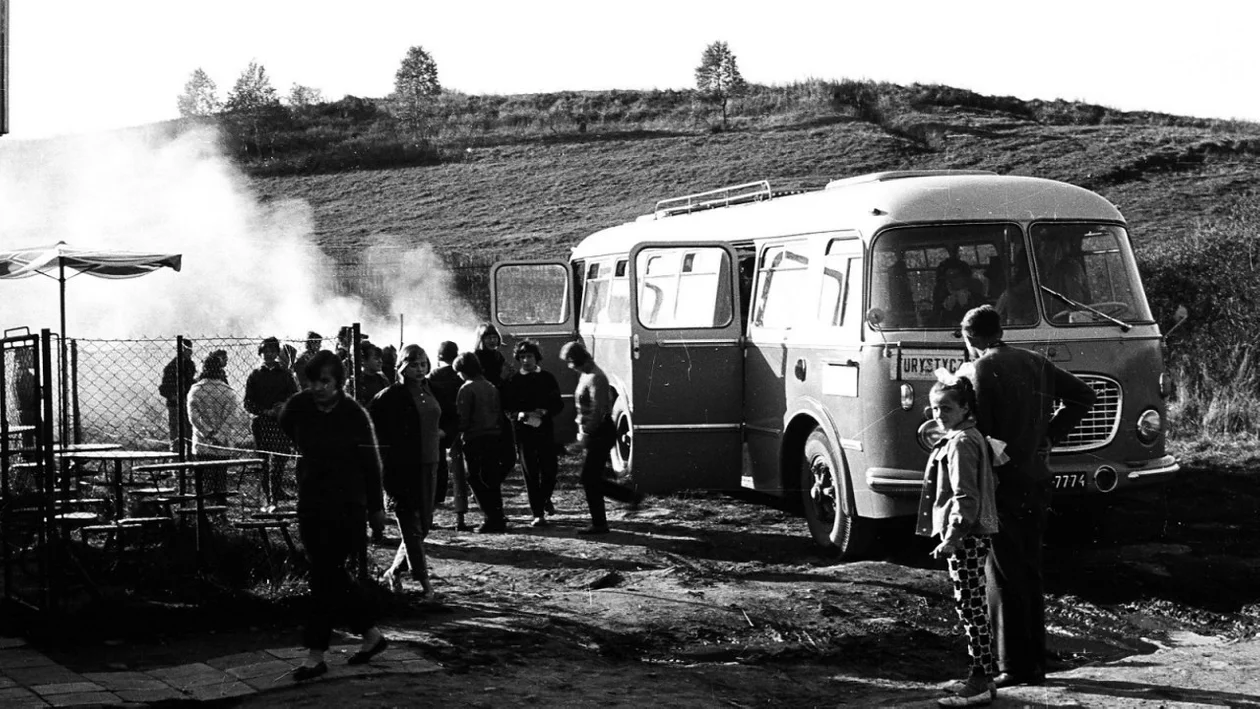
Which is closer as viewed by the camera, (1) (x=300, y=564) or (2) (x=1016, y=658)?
(2) (x=1016, y=658)

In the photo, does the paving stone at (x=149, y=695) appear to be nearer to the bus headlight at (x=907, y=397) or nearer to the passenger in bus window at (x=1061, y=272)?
the bus headlight at (x=907, y=397)

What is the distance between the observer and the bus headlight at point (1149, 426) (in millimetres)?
10992

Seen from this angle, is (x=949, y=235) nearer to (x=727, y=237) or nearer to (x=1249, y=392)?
(x=727, y=237)

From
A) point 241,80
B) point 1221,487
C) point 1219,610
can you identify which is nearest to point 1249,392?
point 1221,487

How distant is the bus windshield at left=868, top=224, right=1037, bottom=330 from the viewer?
35.6 feet

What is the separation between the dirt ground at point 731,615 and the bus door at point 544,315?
426 cm

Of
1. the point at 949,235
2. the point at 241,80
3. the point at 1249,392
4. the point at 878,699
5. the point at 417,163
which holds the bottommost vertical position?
the point at 878,699

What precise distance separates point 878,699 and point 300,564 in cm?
436

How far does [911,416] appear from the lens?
34.9 feet

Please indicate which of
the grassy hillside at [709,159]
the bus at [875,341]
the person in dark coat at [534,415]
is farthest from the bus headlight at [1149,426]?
the grassy hillside at [709,159]

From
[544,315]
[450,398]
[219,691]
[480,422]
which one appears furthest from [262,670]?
[544,315]

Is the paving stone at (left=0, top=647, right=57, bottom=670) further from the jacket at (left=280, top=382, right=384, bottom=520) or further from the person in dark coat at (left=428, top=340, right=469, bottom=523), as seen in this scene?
the person in dark coat at (left=428, top=340, right=469, bottom=523)

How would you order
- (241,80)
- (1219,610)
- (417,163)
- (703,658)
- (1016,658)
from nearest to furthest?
(1016,658) < (703,658) < (1219,610) < (417,163) < (241,80)

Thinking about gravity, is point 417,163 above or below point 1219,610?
above
